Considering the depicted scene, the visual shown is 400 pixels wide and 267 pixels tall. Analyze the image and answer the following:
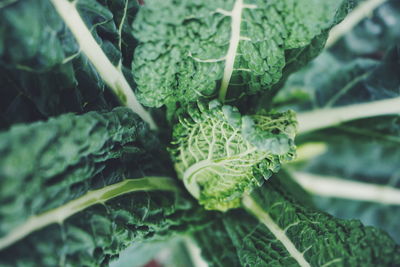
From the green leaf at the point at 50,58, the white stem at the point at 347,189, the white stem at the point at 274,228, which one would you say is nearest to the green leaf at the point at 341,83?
the white stem at the point at 347,189

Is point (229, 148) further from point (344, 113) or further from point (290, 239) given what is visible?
point (344, 113)

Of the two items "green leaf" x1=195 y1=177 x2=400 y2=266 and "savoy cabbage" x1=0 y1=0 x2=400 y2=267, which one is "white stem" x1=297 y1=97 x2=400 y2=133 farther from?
"green leaf" x1=195 y1=177 x2=400 y2=266

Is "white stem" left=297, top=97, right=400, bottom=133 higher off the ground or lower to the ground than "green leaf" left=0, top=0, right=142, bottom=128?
lower

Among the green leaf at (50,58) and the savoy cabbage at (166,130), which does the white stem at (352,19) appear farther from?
the green leaf at (50,58)

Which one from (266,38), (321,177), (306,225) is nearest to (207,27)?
(266,38)

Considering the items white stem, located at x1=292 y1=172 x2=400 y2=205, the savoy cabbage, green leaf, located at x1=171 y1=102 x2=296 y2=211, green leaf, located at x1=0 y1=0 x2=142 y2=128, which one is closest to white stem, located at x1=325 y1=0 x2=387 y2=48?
the savoy cabbage

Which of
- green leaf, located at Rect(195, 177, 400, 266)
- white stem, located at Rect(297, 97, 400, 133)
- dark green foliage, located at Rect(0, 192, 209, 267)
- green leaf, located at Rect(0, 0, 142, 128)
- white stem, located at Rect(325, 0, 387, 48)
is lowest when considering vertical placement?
green leaf, located at Rect(195, 177, 400, 266)
